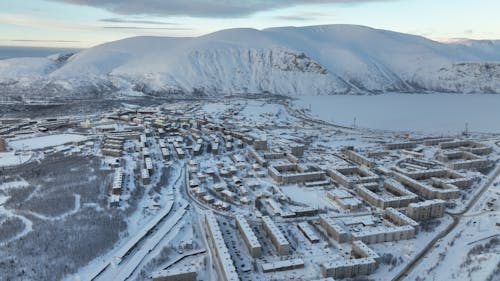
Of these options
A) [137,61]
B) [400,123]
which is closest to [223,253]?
[400,123]

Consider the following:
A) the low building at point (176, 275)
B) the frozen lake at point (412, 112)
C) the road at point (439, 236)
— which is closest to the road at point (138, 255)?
the low building at point (176, 275)

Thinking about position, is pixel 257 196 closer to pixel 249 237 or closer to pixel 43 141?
pixel 249 237

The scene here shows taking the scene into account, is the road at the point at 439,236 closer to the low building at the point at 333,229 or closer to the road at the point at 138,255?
the low building at the point at 333,229

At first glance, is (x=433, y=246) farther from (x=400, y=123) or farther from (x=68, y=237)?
(x=400, y=123)

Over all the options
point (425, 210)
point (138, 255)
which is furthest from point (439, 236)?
point (138, 255)

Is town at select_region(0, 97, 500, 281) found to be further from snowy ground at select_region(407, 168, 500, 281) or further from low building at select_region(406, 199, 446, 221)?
snowy ground at select_region(407, 168, 500, 281)

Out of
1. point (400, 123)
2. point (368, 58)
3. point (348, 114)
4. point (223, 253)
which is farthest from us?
point (368, 58)
